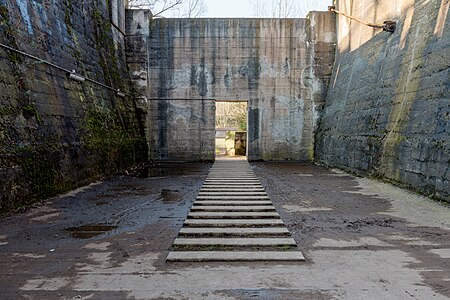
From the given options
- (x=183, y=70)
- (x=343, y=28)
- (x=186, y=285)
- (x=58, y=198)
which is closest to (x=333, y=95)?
(x=343, y=28)

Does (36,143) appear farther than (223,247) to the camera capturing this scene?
Yes

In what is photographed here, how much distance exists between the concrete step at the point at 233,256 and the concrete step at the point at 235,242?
0.74 ft

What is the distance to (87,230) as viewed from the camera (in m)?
3.98

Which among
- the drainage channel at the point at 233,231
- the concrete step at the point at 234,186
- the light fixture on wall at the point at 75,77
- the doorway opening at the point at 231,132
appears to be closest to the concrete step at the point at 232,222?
the drainage channel at the point at 233,231

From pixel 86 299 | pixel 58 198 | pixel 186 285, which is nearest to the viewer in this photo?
pixel 86 299

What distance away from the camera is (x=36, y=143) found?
5.57 metres

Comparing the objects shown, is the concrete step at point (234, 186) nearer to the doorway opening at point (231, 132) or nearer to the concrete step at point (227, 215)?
the concrete step at point (227, 215)

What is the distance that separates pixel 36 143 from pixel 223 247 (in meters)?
3.78

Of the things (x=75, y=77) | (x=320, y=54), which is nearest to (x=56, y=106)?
(x=75, y=77)

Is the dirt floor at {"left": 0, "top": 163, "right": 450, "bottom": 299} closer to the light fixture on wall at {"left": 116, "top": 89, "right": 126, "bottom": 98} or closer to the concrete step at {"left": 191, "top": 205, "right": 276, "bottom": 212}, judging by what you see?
the concrete step at {"left": 191, "top": 205, "right": 276, "bottom": 212}

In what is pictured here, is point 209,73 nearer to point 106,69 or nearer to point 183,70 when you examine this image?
point 183,70

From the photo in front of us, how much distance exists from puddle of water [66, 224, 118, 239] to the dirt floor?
0.04 feet

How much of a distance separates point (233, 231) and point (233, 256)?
0.77m

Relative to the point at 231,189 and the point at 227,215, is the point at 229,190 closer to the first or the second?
the point at 231,189
